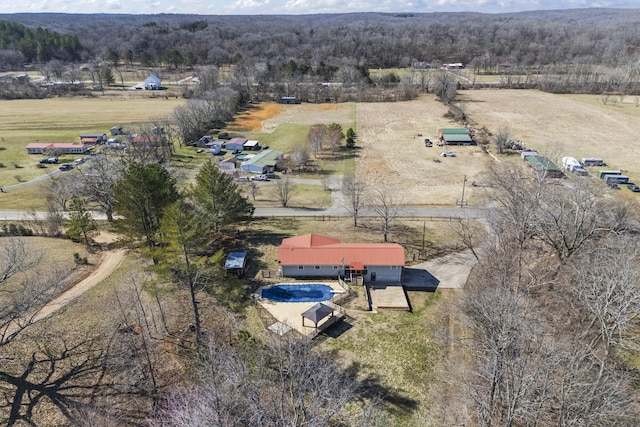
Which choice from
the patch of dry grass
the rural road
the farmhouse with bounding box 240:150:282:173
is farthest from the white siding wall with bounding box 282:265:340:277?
the patch of dry grass

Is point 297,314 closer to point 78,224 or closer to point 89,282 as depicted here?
point 89,282

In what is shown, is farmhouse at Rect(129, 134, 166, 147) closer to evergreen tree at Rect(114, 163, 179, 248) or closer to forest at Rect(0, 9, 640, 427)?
forest at Rect(0, 9, 640, 427)

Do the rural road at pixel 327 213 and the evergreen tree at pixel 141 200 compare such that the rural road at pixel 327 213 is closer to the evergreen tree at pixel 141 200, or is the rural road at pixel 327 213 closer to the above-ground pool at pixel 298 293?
the above-ground pool at pixel 298 293

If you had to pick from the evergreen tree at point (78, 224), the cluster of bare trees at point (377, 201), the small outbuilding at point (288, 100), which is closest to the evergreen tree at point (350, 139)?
the cluster of bare trees at point (377, 201)

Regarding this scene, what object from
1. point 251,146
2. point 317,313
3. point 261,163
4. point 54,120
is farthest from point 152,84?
point 317,313

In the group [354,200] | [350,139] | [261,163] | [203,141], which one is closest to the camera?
[354,200]

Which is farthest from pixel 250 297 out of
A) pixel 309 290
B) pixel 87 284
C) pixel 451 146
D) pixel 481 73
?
pixel 481 73
